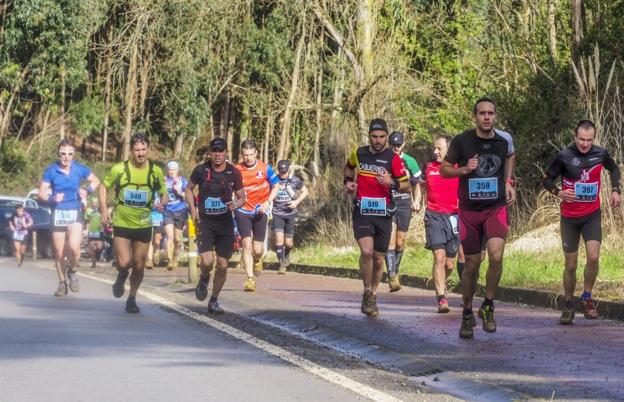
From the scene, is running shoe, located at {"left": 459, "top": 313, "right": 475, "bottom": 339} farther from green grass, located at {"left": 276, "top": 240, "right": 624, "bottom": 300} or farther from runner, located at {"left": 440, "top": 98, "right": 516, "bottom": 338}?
green grass, located at {"left": 276, "top": 240, "right": 624, "bottom": 300}

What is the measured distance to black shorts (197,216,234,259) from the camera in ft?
46.5

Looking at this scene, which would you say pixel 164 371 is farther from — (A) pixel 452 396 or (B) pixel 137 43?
(B) pixel 137 43

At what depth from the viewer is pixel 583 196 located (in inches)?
494

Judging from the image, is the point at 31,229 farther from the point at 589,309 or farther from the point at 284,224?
the point at 589,309

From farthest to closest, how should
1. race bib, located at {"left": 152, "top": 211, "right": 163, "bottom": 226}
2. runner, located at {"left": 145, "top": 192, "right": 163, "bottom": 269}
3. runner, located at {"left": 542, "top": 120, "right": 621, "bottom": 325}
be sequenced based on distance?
race bib, located at {"left": 152, "top": 211, "right": 163, "bottom": 226} → runner, located at {"left": 145, "top": 192, "right": 163, "bottom": 269} → runner, located at {"left": 542, "top": 120, "right": 621, "bottom": 325}

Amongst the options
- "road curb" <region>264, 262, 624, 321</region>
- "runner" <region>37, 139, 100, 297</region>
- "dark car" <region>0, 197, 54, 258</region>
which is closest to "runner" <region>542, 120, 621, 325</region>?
"road curb" <region>264, 262, 624, 321</region>

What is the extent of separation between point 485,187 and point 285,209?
11.6 m

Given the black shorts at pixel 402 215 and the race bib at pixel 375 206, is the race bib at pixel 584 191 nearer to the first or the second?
the race bib at pixel 375 206

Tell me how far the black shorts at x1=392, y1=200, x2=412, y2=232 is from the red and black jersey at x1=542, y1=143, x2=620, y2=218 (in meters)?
4.28

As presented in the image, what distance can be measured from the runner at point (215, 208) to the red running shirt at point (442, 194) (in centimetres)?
200

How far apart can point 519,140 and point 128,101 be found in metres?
20.6

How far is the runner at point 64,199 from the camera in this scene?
16.2 metres

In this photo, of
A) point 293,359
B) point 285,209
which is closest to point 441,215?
point 293,359

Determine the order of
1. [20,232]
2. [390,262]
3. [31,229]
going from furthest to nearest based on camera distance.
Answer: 1. [31,229]
2. [20,232]
3. [390,262]
